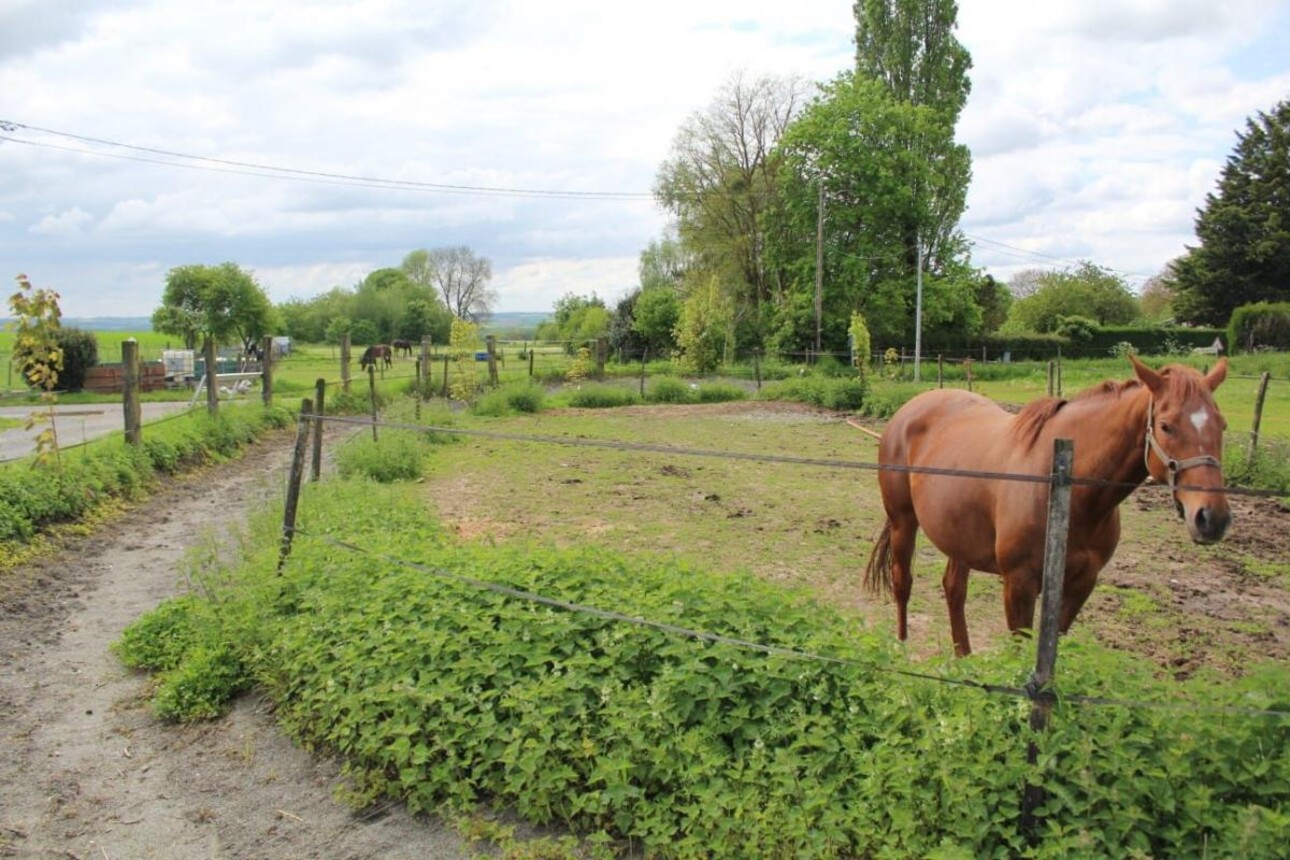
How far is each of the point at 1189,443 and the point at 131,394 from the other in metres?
10.6

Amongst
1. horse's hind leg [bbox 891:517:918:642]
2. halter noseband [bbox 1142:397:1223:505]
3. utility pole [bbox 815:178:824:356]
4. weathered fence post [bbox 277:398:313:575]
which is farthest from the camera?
utility pole [bbox 815:178:824:356]

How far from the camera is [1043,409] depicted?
435 cm

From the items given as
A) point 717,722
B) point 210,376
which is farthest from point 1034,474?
point 210,376

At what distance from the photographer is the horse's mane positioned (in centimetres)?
402

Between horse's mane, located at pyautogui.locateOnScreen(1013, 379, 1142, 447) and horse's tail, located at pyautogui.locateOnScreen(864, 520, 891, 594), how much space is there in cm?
128

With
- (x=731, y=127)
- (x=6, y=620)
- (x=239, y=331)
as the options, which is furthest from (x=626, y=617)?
(x=239, y=331)

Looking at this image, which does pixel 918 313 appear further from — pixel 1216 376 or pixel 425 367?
pixel 1216 376

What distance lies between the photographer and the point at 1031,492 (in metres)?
4.00

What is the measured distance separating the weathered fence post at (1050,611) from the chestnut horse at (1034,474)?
45 centimetres

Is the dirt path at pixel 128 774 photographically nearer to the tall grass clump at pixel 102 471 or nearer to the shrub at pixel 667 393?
the tall grass clump at pixel 102 471

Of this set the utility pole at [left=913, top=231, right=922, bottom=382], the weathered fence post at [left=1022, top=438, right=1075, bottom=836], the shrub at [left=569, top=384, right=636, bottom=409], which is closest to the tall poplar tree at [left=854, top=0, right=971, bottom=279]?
the utility pole at [left=913, top=231, right=922, bottom=382]

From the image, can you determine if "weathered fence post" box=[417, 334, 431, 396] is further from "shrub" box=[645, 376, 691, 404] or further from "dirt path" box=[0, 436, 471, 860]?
"dirt path" box=[0, 436, 471, 860]

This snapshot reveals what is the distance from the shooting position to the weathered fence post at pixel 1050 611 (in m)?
2.66

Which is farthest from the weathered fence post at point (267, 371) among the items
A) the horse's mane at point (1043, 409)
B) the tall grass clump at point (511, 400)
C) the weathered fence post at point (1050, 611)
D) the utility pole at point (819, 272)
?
the utility pole at point (819, 272)
